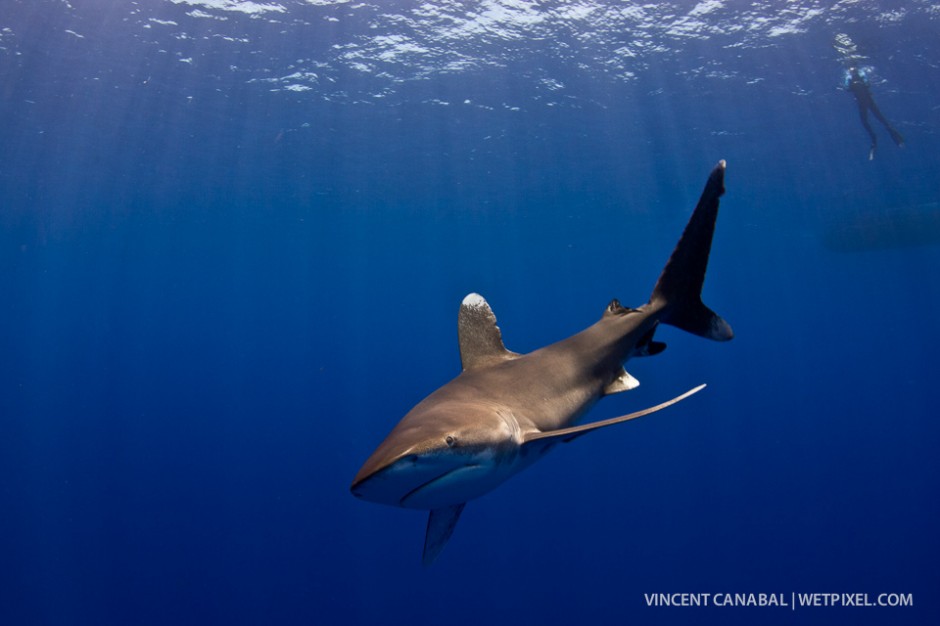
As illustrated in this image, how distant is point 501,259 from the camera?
69750 millimetres

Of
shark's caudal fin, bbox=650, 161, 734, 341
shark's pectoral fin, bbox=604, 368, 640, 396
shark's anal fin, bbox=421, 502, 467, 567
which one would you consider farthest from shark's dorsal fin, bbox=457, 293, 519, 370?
shark's caudal fin, bbox=650, 161, 734, 341

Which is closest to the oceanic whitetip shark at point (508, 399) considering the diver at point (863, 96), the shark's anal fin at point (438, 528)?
the shark's anal fin at point (438, 528)

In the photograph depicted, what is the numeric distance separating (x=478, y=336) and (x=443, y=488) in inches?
76.7

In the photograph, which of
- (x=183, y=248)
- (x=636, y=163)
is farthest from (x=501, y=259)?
(x=636, y=163)

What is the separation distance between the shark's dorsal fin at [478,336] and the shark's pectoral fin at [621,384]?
2.63 ft

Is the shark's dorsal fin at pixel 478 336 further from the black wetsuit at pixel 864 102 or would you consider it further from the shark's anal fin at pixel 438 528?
the black wetsuit at pixel 864 102

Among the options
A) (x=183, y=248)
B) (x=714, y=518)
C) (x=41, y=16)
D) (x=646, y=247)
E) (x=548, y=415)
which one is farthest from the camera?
(x=646, y=247)

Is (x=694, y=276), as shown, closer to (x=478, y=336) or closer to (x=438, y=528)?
(x=478, y=336)

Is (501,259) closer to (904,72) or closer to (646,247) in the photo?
(646,247)

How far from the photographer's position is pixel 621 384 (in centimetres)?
475

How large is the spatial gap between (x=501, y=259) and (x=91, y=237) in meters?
40.9

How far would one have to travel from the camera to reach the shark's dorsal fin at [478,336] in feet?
15.2

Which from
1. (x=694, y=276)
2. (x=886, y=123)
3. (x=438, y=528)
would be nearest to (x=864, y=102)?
(x=886, y=123)

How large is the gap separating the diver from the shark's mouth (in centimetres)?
2326
